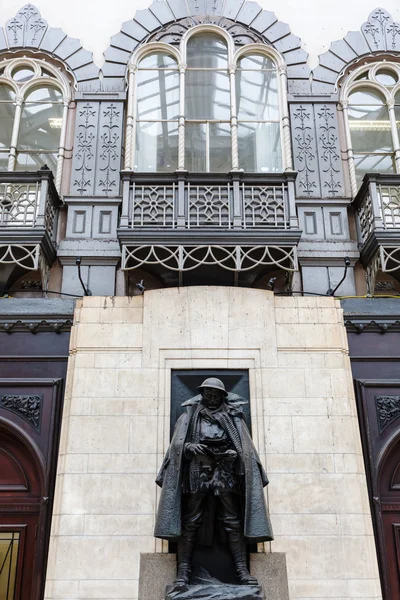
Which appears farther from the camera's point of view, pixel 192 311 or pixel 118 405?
pixel 192 311

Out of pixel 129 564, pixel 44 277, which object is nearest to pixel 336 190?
pixel 44 277

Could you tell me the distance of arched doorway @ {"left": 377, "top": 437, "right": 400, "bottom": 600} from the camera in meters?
8.49

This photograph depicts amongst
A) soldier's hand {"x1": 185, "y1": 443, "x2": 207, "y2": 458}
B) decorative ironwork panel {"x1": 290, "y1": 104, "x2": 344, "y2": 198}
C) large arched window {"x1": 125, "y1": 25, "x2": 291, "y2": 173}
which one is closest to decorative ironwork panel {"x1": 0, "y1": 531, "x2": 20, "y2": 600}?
soldier's hand {"x1": 185, "y1": 443, "x2": 207, "y2": 458}

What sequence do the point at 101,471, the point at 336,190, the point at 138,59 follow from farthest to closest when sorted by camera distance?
1. the point at 138,59
2. the point at 336,190
3. the point at 101,471

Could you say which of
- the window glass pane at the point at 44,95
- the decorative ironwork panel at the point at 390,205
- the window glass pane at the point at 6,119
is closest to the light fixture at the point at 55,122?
the window glass pane at the point at 44,95

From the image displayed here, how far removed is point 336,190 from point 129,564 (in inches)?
280

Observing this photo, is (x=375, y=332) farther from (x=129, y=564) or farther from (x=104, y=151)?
(x=104, y=151)

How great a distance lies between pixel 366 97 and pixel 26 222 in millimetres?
7108

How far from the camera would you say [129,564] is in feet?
25.6

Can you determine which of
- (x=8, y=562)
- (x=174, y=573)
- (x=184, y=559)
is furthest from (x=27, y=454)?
(x=184, y=559)

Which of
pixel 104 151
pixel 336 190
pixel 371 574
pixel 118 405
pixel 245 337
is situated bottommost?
pixel 371 574

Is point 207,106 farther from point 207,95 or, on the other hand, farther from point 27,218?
point 27,218

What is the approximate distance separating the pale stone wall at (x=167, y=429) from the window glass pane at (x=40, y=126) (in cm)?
377

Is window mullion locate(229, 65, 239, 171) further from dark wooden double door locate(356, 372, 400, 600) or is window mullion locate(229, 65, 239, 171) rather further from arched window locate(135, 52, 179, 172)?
dark wooden double door locate(356, 372, 400, 600)
